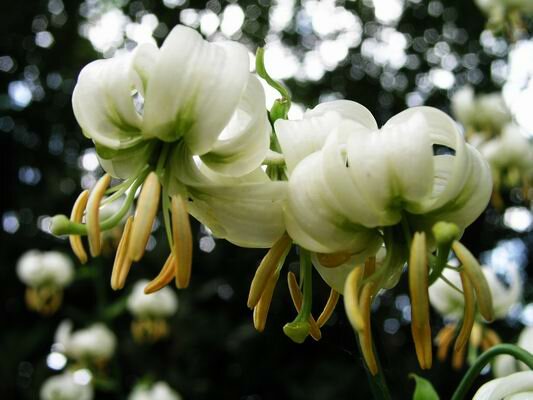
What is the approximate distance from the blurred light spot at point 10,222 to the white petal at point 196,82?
383 cm

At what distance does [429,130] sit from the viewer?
574 mm

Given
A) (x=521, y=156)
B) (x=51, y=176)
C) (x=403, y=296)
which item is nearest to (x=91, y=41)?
(x=51, y=176)

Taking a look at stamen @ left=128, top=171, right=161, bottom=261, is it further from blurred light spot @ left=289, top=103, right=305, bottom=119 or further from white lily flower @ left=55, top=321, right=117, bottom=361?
white lily flower @ left=55, top=321, right=117, bottom=361

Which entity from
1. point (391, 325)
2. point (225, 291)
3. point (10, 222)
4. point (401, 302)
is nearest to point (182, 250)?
point (401, 302)

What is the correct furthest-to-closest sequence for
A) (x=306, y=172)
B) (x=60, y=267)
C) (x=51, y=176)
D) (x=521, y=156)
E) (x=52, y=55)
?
(x=52, y=55)
(x=51, y=176)
(x=60, y=267)
(x=521, y=156)
(x=306, y=172)

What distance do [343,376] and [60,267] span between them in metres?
1.30

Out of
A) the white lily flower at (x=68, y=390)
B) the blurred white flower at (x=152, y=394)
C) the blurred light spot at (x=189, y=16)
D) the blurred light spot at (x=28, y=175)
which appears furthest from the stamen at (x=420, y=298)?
the blurred light spot at (x=28, y=175)

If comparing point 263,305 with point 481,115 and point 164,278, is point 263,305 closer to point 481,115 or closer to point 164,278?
point 164,278

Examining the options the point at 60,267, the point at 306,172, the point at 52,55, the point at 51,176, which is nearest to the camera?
the point at 306,172

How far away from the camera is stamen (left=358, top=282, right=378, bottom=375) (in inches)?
20.3

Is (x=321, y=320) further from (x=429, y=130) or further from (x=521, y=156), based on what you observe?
(x=521, y=156)

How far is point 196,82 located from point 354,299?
20 centimetres

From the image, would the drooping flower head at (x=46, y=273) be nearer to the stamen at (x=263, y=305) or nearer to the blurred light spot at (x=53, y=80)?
the blurred light spot at (x=53, y=80)

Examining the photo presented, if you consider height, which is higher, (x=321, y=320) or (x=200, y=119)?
(x=200, y=119)
